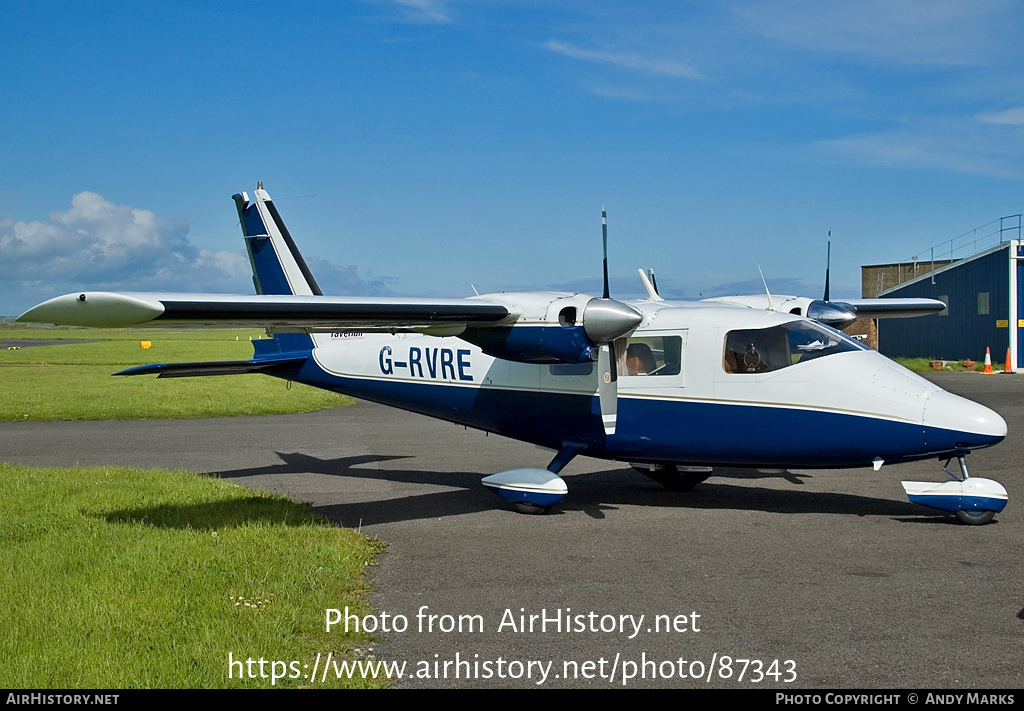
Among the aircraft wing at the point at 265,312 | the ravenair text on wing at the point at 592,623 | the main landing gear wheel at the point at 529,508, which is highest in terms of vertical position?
the aircraft wing at the point at 265,312

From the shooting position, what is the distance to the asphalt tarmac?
18.9 feet

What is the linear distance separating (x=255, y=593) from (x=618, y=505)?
5.43m

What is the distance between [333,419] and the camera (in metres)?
22.7

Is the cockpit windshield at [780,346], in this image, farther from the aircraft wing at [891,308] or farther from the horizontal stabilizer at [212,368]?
the horizontal stabilizer at [212,368]

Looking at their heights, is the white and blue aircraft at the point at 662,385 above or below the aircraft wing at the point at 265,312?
below

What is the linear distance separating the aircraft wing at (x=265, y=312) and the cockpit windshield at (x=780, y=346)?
8.75 ft

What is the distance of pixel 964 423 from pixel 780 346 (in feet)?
6.86

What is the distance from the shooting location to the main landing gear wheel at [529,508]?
35.7ft

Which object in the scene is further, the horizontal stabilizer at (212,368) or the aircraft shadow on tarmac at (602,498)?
the horizontal stabilizer at (212,368)

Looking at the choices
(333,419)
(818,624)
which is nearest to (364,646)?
(818,624)

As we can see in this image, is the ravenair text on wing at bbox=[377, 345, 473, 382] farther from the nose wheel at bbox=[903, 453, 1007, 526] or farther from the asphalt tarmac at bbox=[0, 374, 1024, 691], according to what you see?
the nose wheel at bbox=[903, 453, 1007, 526]

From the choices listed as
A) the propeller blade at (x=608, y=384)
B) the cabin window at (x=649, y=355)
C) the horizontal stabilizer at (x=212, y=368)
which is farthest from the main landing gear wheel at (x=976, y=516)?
the horizontal stabilizer at (x=212, y=368)

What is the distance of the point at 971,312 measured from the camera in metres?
39.3

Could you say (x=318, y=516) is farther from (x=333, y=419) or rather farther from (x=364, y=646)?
(x=333, y=419)
